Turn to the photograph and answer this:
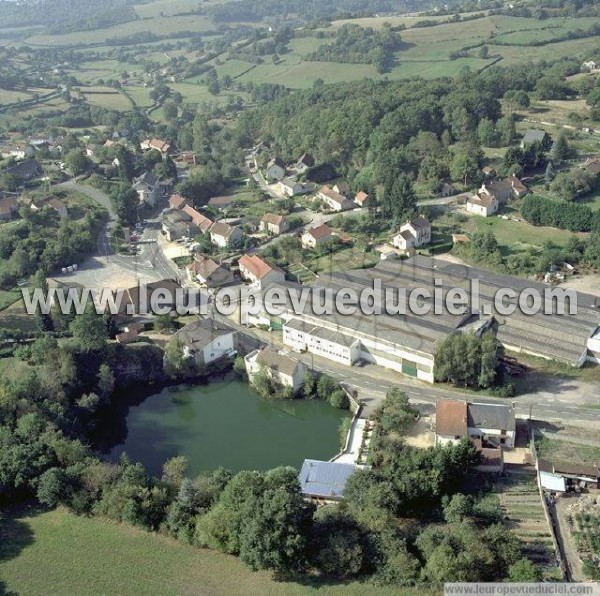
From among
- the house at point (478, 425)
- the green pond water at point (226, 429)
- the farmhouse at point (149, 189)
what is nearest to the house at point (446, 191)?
the farmhouse at point (149, 189)

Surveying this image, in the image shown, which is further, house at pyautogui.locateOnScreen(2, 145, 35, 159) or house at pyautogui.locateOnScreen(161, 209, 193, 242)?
house at pyautogui.locateOnScreen(2, 145, 35, 159)

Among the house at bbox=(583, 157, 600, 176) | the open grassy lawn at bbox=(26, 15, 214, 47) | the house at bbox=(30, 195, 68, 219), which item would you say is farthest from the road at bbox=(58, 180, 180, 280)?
the open grassy lawn at bbox=(26, 15, 214, 47)

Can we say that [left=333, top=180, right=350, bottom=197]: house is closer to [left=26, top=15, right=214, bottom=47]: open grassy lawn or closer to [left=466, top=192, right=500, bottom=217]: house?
[left=466, top=192, right=500, bottom=217]: house

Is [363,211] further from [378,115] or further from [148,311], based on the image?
[148,311]

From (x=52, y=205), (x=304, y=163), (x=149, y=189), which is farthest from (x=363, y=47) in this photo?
(x=52, y=205)

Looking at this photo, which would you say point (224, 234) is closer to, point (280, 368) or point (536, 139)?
point (280, 368)

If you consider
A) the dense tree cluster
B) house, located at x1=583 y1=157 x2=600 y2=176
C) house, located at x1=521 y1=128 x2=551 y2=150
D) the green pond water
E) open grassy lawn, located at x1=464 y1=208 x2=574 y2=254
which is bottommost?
the green pond water

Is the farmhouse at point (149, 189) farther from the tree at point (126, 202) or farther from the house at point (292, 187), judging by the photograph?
the house at point (292, 187)
